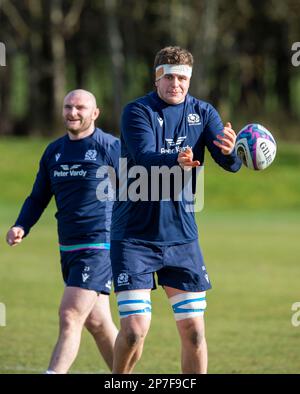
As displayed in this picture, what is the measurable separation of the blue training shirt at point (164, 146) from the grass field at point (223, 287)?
214 centimetres

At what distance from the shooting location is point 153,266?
26.7ft

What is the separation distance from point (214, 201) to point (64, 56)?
18184mm

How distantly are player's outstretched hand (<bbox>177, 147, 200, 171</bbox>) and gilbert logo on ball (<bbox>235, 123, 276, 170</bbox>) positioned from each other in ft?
2.16

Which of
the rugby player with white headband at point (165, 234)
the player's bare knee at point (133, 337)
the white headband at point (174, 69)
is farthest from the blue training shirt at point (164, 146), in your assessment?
the player's bare knee at point (133, 337)

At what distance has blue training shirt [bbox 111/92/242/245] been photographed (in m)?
8.09

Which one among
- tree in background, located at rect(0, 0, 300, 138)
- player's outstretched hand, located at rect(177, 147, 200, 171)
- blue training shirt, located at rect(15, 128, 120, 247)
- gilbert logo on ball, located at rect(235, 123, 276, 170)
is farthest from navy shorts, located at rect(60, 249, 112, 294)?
tree in background, located at rect(0, 0, 300, 138)

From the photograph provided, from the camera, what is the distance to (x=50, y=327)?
41.0 ft

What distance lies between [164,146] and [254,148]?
0.67 m

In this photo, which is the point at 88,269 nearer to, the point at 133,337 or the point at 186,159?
the point at 133,337

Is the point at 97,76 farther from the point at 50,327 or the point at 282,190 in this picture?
the point at 50,327

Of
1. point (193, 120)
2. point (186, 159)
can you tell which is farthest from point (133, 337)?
point (193, 120)

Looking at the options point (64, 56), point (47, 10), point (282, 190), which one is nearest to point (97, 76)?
point (64, 56)

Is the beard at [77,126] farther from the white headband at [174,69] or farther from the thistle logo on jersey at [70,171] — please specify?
the white headband at [174,69]

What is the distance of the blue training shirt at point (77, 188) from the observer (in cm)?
905
